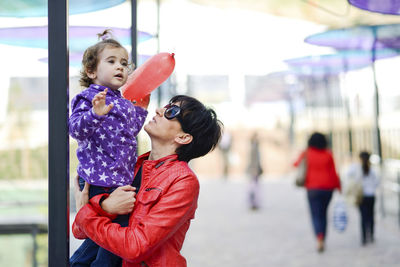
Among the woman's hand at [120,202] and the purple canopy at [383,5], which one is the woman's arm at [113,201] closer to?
the woman's hand at [120,202]

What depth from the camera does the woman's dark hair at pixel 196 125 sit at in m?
2.12

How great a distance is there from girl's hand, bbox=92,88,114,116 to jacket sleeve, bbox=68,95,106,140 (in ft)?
0.06

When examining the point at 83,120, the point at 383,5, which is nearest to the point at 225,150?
the point at 383,5

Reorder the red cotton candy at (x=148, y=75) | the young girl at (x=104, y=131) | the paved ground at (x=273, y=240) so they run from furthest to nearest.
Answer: the paved ground at (x=273, y=240) < the red cotton candy at (x=148, y=75) < the young girl at (x=104, y=131)

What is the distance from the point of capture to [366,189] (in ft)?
26.0

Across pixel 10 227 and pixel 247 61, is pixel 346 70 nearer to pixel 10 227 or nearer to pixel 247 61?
pixel 247 61

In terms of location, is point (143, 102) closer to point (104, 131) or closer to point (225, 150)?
point (104, 131)

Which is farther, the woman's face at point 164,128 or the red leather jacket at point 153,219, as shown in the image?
the woman's face at point 164,128

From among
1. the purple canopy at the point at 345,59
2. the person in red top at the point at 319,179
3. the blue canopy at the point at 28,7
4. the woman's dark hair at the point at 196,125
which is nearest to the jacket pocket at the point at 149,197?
the woman's dark hair at the point at 196,125

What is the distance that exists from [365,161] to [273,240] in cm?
194

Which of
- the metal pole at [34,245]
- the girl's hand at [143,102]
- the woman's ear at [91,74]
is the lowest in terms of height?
the metal pole at [34,245]

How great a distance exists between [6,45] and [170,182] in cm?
167

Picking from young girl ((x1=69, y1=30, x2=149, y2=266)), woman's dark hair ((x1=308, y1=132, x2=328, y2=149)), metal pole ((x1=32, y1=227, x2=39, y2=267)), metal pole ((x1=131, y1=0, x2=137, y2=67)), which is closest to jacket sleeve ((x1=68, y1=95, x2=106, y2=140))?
young girl ((x1=69, y1=30, x2=149, y2=266))

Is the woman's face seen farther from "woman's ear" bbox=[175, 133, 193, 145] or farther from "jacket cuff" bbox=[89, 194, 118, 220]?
"jacket cuff" bbox=[89, 194, 118, 220]
